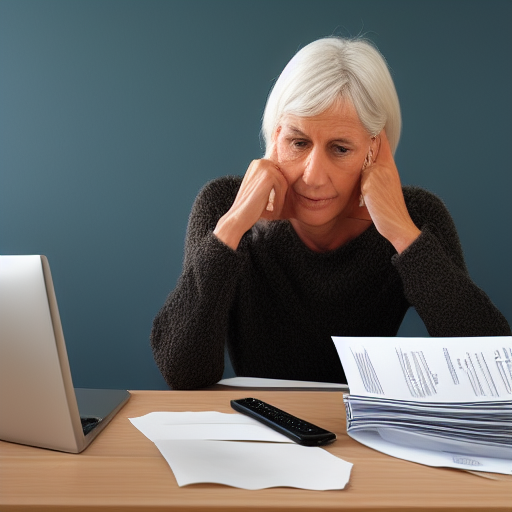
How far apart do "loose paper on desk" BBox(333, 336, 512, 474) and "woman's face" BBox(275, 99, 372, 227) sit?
0.63 m

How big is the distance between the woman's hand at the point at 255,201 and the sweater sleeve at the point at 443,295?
1.07 ft

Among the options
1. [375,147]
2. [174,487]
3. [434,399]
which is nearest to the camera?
[174,487]

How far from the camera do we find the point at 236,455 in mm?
630

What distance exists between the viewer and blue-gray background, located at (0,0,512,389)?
2.55 meters

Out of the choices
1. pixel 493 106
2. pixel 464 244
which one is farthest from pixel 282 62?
pixel 464 244

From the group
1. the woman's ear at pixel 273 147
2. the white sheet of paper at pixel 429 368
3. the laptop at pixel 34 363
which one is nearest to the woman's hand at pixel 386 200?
the woman's ear at pixel 273 147

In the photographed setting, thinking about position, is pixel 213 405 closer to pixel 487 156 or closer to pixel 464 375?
pixel 464 375

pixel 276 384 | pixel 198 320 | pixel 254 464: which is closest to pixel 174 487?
pixel 254 464

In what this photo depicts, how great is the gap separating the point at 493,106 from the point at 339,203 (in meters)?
1.52

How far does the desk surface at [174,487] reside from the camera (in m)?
0.51

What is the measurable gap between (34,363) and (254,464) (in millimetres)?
258

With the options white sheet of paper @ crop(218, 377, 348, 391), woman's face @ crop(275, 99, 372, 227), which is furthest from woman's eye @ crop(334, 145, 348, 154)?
white sheet of paper @ crop(218, 377, 348, 391)

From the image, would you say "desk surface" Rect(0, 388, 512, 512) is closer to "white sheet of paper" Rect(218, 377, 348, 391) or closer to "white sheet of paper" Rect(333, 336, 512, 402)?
"white sheet of paper" Rect(333, 336, 512, 402)

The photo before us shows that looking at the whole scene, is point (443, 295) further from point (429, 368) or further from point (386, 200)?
point (429, 368)
